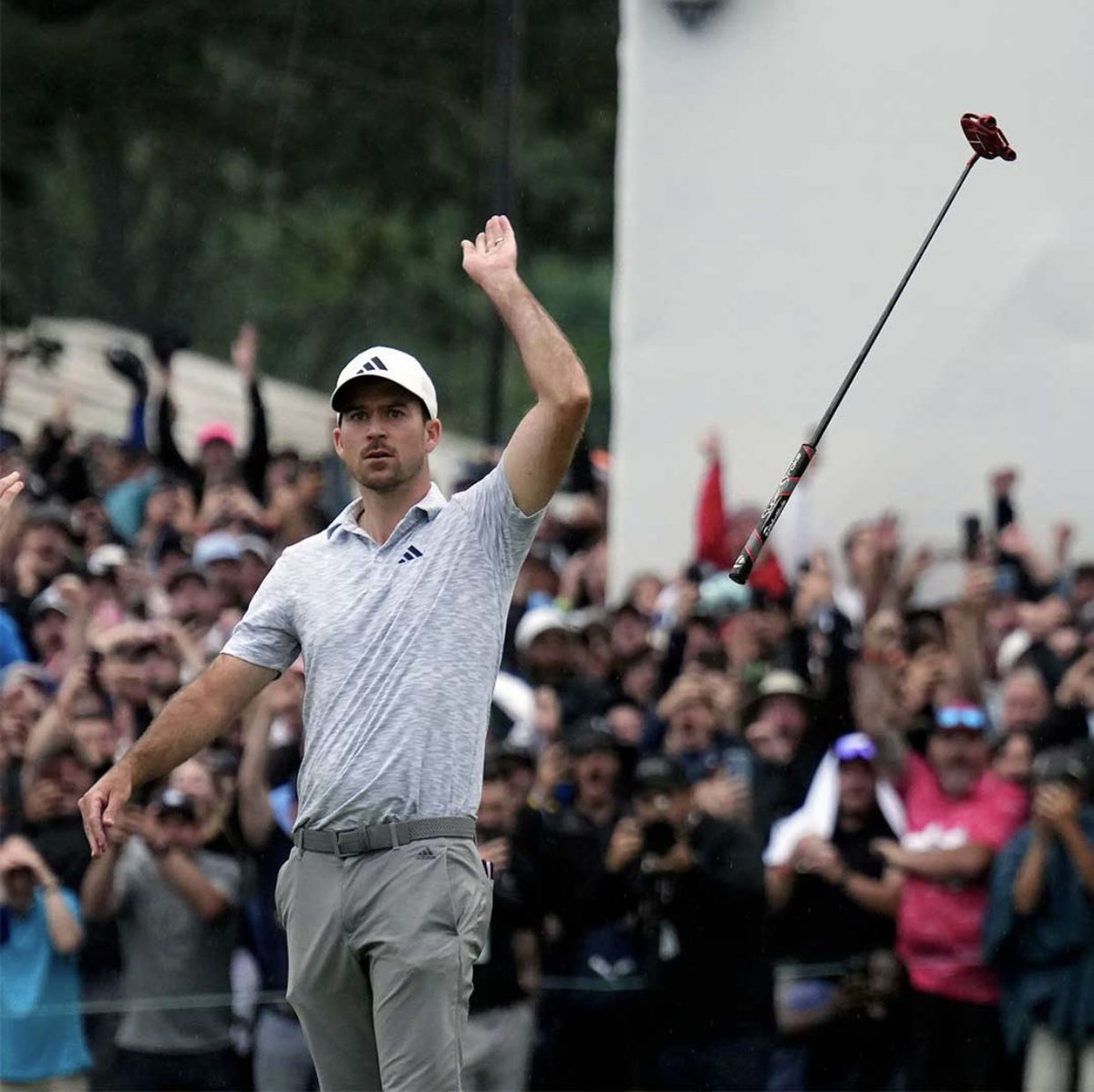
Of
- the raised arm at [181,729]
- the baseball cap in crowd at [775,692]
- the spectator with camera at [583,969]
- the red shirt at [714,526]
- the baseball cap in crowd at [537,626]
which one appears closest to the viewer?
the raised arm at [181,729]

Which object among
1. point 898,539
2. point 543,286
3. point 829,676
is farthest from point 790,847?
point 543,286

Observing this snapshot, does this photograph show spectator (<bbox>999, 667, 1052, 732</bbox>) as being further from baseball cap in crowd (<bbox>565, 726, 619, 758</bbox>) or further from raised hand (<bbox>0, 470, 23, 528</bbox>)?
raised hand (<bbox>0, 470, 23, 528</bbox>)

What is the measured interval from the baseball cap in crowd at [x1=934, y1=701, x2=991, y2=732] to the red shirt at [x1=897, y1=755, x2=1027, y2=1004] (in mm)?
300

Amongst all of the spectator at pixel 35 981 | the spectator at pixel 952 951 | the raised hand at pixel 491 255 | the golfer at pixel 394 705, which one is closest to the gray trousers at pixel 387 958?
the golfer at pixel 394 705

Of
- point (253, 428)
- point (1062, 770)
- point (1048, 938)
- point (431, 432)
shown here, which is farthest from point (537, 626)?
point (431, 432)

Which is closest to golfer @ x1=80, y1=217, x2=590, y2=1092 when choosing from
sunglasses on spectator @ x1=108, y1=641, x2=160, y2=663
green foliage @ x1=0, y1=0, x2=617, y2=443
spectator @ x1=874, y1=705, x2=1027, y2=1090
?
spectator @ x1=874, y1=705, x2=1027, y2=1090

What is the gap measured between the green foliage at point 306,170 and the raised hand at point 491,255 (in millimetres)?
17947

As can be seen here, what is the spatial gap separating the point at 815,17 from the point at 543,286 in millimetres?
24243

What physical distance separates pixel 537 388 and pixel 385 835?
1.07m

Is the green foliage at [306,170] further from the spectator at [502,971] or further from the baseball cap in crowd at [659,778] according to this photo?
the spectator at [502,971]

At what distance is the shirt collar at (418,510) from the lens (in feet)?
22.8

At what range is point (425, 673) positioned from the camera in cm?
675

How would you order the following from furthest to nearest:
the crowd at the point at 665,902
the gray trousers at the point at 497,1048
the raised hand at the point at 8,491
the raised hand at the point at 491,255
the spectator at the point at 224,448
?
the spectator at the point at 224,448
the crowd at the point at 665,902
the gray trousers at the point at 497,1048
the raised hand at the point at 8,491
the raised hand at the point at 491,255

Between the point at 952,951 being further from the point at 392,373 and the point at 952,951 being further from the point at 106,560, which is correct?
the point at 106,560
